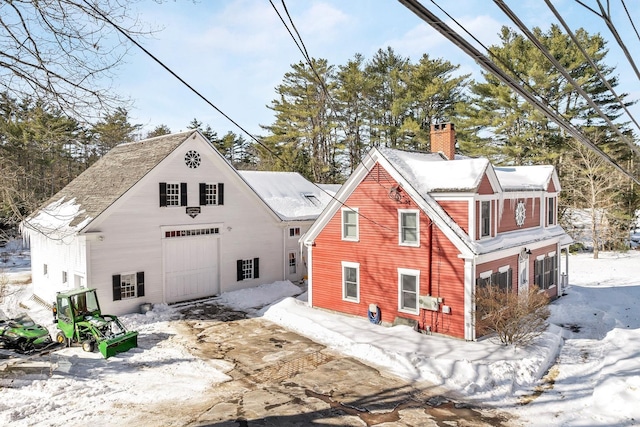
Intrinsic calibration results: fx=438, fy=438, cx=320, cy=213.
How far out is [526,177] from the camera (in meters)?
21.9

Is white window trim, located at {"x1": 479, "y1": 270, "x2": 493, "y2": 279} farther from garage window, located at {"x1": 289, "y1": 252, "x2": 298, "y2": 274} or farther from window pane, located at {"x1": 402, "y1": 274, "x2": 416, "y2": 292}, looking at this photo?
garage window, located at {"x1": 289, "y1": 252, "x2": 298, "y2": 274}

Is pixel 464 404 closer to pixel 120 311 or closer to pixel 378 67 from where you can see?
pixel 120 311

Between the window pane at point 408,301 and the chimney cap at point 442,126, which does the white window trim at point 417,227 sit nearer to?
the window pane at point 408,301

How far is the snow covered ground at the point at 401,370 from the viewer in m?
9.89

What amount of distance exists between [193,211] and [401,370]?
1273 centimetres

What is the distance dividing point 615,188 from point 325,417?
3980 cm

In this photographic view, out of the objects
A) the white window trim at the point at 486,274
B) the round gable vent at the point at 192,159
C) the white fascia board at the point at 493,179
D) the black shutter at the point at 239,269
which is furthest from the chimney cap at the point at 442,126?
the black shutter at the point at 239,269

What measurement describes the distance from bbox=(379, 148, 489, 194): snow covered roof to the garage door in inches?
397

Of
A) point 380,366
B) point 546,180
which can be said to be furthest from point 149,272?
point 546,180

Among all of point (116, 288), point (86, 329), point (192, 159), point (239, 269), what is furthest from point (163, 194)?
point (86, 329)

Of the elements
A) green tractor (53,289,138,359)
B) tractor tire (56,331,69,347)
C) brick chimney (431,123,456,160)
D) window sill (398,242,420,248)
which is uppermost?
brick chimney (431,123,456,160)

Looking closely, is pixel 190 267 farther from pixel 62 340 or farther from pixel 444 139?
pixel 444 139

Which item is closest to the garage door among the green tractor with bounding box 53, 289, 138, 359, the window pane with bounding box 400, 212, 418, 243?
the green tractor with bounding box 53, 289, 138, 359

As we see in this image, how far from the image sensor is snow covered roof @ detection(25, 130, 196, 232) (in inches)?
729
